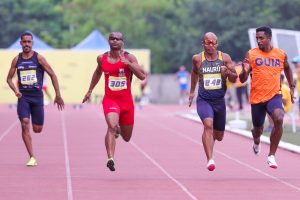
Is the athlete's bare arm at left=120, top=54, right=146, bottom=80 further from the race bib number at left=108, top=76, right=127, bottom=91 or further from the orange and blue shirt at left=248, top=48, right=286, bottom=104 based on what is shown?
the orange and blue shirt at left=248, top=48, right=286, bottom=104

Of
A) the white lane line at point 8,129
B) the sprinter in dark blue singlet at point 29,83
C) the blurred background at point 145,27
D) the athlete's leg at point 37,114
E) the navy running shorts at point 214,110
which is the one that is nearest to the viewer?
the navy running shorts at point 214,110

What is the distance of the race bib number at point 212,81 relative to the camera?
50.2ft

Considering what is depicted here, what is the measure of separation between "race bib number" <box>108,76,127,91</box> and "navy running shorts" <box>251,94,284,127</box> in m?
2.12

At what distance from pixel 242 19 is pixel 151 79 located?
24.2ft

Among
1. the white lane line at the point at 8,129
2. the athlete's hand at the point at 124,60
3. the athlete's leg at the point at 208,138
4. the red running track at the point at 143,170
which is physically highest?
the athlete's hand at the point at 124,60

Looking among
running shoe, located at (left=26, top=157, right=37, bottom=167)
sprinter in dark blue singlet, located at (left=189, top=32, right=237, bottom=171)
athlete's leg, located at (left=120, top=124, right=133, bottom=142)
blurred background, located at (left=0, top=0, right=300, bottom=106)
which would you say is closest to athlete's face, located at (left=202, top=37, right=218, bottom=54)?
sprinter in dark blue singlet, located at (left=189, top=32, right=237, bottom=171)

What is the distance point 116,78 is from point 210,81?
1.35m

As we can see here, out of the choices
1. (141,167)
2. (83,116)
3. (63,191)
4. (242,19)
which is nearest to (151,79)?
(242,19)

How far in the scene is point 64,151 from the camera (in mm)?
20781

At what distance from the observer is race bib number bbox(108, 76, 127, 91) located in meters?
15.2

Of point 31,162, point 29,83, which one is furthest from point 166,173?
point 29,83

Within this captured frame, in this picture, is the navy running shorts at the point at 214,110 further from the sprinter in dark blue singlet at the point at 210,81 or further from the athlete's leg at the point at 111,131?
the athlete's leg at the point at 111,131

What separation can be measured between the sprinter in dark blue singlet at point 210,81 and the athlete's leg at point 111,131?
3.98 feet

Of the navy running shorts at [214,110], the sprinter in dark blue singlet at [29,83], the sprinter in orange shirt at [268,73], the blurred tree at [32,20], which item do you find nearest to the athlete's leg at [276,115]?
the sprinter in orange shirt at [268,73]
